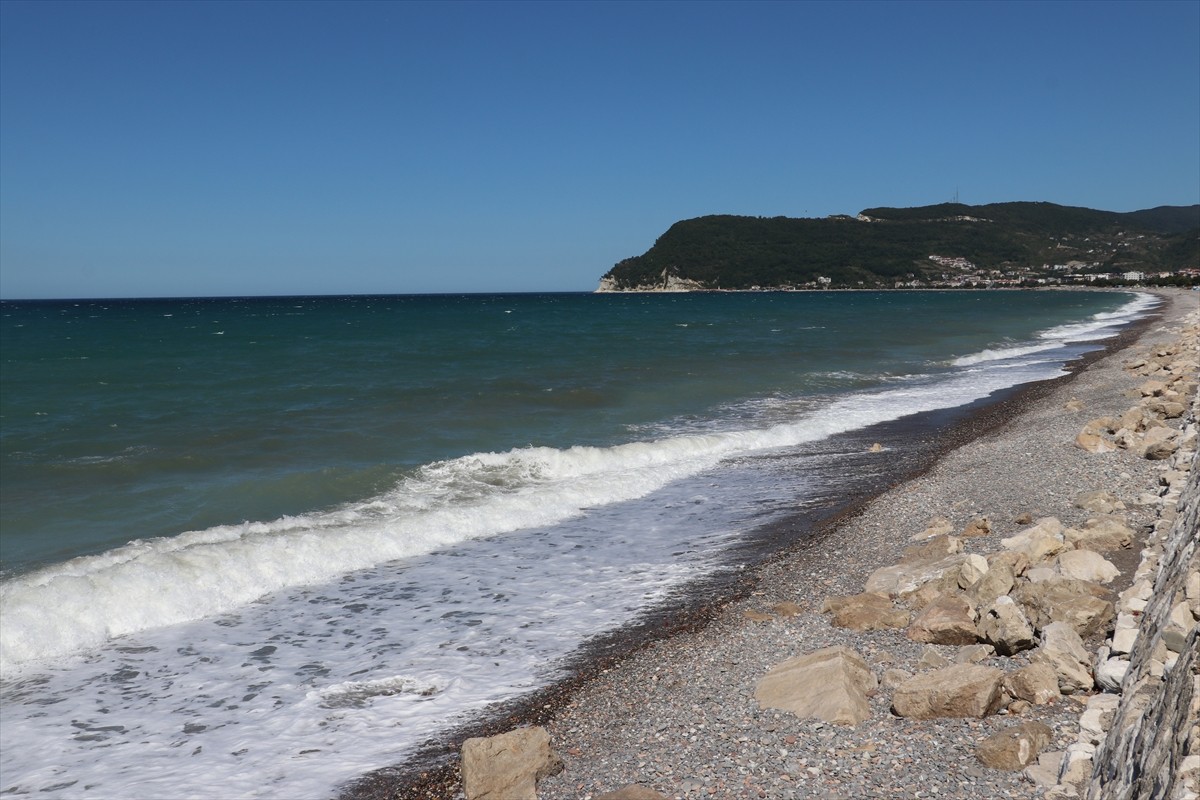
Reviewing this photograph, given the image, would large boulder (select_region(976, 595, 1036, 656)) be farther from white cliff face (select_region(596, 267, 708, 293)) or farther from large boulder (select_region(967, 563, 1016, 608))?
white cliff face (select_region(596, 267, 708, 293))

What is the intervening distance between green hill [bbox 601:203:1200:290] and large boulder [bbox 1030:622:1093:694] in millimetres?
175359

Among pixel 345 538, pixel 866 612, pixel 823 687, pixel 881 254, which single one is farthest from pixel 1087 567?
pixel 881 254

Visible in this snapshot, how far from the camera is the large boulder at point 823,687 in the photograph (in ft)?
Answer: 17.5

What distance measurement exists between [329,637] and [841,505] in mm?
7247

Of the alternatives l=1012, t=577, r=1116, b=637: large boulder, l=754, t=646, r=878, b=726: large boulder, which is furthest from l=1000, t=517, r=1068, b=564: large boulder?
l=754, t=646, r=878, b=726: large boulder

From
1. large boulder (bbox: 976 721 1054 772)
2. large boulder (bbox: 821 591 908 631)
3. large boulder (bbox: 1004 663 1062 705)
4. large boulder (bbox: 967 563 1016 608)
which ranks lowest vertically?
large boulder (bbox: 821 591 908 631)

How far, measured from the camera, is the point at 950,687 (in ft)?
17.0

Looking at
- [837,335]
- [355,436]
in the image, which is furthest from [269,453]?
[837,335]

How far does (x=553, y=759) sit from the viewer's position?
207 inches

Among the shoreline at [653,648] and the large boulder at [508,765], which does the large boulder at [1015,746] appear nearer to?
the shoreline at [653,648]

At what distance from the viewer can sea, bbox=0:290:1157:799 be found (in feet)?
20.9

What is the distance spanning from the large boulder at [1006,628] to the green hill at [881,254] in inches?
6884

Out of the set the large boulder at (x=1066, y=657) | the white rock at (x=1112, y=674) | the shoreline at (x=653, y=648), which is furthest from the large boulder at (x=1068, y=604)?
the shoreline at (x=653, y=648)

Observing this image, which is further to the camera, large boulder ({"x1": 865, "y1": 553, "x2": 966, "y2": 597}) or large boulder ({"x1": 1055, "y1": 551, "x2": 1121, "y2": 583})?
large boulder ({"x1": 865, "y1": 553, "x2": 966, "y2": 597})
